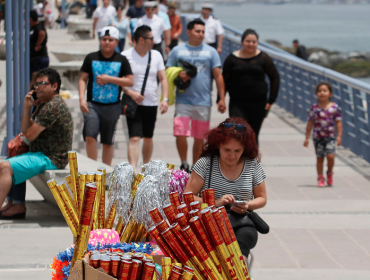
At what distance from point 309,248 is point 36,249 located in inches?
90.4

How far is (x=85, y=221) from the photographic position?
2.92 metres

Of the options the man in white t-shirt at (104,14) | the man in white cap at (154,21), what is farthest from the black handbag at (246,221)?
the man in white t-shirt at (104,14)

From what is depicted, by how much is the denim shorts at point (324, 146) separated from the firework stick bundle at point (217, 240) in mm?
4783

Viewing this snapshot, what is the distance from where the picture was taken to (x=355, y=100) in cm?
954

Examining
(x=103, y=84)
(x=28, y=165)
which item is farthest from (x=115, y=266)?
(x=103, y=84)

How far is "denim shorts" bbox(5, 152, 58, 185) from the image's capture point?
5414mm

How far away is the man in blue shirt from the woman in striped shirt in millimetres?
3254

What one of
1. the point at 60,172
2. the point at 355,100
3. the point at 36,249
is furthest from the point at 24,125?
the point at 355,100

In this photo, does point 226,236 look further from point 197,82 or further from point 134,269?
point 197,82

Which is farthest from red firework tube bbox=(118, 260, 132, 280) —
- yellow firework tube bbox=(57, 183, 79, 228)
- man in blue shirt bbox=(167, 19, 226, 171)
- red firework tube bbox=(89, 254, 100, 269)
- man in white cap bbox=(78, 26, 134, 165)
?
man in blue shirt bbox=(167, 19, 226, 171)

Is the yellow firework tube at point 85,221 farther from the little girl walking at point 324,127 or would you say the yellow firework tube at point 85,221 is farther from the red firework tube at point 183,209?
the little girl walking at point 324,127

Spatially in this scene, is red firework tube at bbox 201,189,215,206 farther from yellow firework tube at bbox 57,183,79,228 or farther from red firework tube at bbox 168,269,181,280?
red firework tube at bbox 168,269,181,280

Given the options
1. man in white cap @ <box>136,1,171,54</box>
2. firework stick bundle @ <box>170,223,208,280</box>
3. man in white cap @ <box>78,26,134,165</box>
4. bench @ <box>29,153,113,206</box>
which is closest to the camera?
firework stick bundle @ <box>170,223,208,280</box>

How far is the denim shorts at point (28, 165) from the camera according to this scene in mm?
5414
